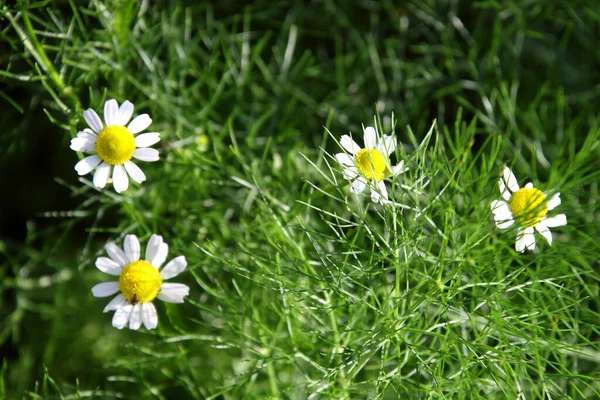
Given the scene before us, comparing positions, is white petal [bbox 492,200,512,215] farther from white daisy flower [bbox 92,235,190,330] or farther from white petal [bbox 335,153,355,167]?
white daisy flower [bbox 92,235,190,330]

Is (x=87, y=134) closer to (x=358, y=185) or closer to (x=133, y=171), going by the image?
(x=133, y=171)

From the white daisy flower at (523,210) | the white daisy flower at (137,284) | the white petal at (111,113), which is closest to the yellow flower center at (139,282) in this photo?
the white daisy flower at (137,284)

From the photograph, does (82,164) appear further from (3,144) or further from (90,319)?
(90,319)

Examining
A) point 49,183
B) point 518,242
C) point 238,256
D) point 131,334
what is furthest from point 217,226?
point 518,242

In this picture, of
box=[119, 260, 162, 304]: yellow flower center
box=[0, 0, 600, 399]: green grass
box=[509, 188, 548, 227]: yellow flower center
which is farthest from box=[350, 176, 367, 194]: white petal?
box=[119, 260, 162, 304]: yellow flower center

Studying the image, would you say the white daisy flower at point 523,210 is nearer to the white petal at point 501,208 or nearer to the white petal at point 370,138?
the white petal at point 501,208

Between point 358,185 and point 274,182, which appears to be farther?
point 274,182

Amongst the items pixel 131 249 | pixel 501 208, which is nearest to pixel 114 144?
pixel 131 249
